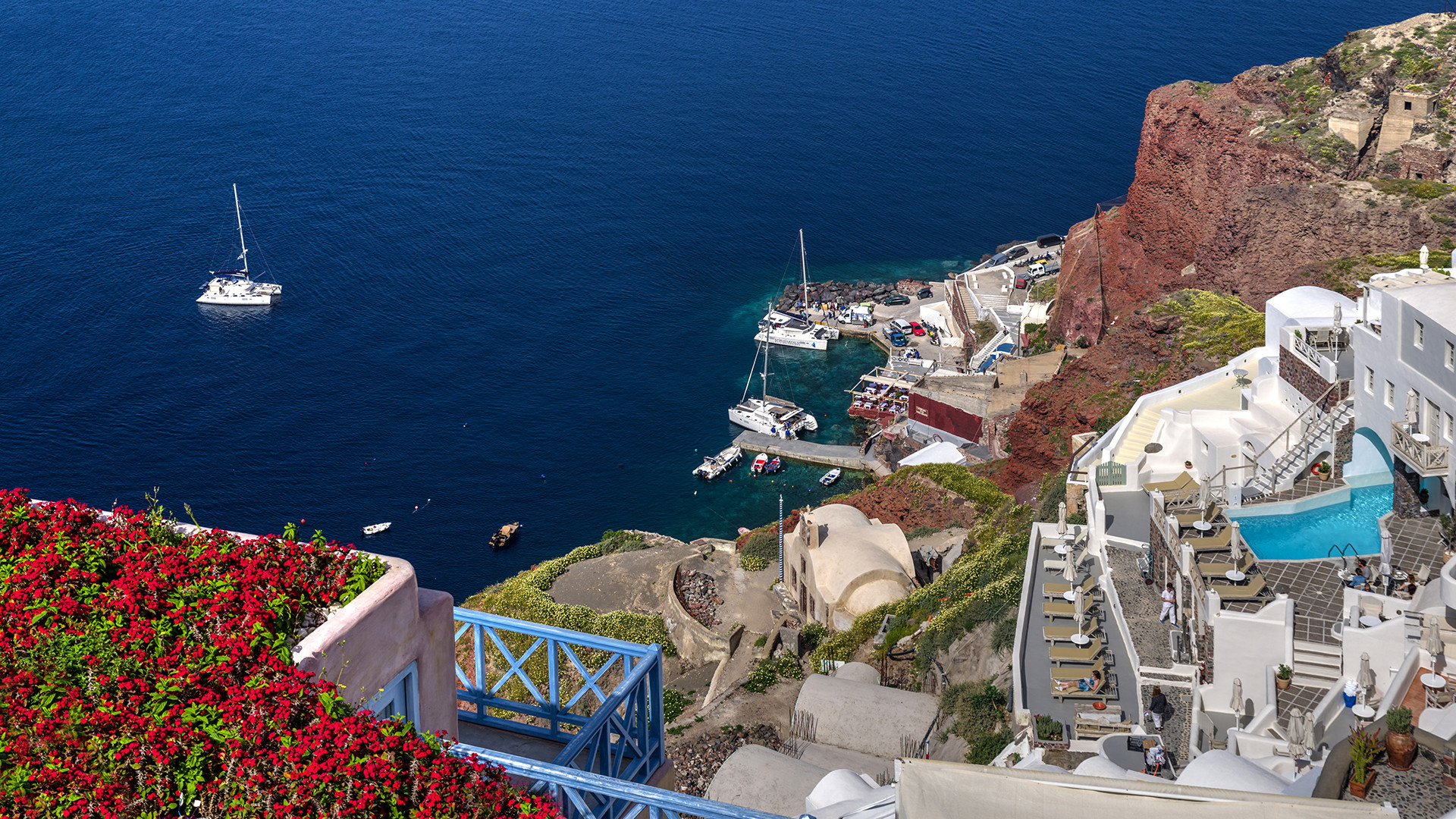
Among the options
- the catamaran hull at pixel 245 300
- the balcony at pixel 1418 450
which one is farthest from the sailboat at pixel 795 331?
the balcony at pixel 1418 450

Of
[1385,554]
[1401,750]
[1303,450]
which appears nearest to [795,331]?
[1303,450]

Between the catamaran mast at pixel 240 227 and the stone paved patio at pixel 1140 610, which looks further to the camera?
the catamaran mast at pixel 240 227

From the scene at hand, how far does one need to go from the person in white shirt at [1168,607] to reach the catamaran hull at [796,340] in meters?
56.5

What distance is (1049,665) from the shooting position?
2259 cm

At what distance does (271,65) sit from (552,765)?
15077 cm

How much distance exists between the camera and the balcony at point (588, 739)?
27.4 ft

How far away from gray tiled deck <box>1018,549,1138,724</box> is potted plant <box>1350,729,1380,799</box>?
709 cm

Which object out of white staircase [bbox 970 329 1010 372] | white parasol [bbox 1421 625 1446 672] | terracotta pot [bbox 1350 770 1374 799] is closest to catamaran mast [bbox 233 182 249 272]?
white staircase [bbox 970 329 1010 372]

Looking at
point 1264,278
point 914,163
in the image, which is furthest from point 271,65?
point 1264,278

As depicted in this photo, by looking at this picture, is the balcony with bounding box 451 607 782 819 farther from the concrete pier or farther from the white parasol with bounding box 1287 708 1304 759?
the concrete pier

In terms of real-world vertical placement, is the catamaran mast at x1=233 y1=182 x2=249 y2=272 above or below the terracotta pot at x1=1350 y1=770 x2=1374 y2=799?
below

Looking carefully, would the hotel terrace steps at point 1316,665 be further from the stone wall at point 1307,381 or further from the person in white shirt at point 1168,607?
the stone wall at point 1307,381

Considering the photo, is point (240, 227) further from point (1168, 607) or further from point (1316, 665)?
point (1316, 665)

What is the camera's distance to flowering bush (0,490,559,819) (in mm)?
7195
